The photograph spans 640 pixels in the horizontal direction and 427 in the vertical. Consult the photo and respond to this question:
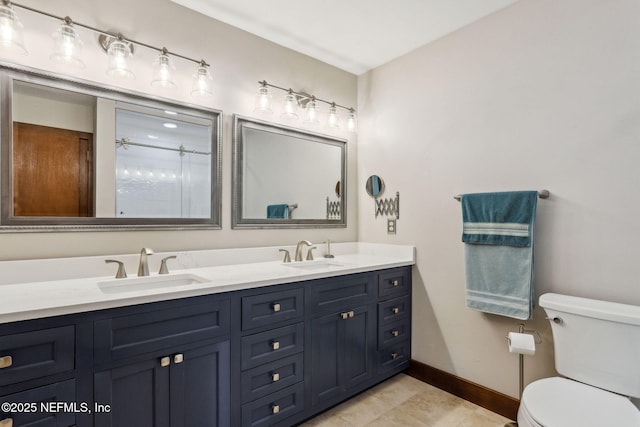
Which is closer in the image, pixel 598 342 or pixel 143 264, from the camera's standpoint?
pixel 598 342

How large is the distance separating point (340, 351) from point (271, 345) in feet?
1.70

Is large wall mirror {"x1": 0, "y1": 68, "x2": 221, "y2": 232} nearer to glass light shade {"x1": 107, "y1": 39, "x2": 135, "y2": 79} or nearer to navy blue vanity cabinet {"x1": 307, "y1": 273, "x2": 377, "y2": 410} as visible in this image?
glass light shade {"x1": 107, "y1": 39, "x2": 135, "y2": 79}

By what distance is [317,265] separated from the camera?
7.92 ft

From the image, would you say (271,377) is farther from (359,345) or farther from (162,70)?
(162,70)

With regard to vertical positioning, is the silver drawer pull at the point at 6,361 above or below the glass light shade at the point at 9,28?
below

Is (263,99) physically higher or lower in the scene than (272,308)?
higher

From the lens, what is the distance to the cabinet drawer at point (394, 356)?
231 cm

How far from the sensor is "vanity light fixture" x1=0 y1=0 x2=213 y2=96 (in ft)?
4.74

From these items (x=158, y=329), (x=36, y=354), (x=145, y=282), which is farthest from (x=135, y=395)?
(x=145, y=282)

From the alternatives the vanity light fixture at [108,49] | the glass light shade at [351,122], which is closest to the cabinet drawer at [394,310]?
the glass light shade at [351,122]

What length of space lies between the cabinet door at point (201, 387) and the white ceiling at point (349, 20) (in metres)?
1.89

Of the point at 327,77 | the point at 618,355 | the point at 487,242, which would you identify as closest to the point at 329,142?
the point at 327,77

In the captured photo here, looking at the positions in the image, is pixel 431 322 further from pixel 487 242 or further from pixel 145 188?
pixel 145 188

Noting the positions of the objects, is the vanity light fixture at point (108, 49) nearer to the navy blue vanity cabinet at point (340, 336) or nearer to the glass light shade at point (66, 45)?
the glass light shade at point (66, 45)
